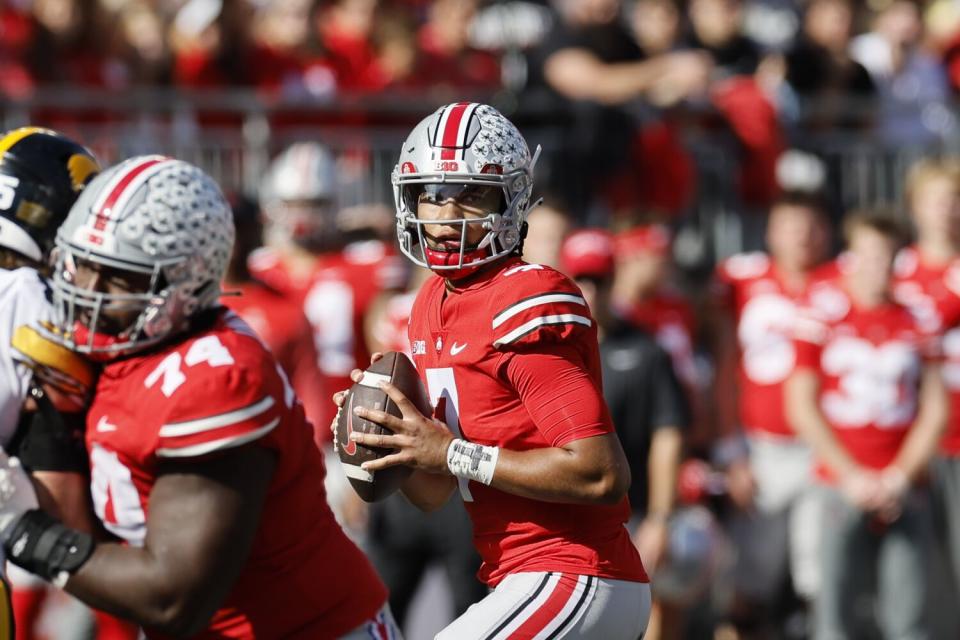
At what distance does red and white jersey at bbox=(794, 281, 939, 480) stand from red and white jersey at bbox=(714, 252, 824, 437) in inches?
10.1

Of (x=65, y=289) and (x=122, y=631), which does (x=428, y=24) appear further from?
(x=65, y=289)

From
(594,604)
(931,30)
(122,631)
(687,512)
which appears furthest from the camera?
(931,30)

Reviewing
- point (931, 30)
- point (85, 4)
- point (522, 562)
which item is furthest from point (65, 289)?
point (931, 30)

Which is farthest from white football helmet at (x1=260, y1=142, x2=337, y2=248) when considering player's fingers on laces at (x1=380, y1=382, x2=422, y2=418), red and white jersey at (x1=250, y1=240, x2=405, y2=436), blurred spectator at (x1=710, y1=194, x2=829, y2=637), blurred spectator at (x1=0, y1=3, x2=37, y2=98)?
player's fingers on laces at (x1=380, y1=382, x2=422, y2=418)

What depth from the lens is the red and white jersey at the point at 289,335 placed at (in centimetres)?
693

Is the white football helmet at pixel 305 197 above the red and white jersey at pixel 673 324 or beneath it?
above

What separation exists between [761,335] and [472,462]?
4.85 m

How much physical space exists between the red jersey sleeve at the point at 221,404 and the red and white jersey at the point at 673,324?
13.7ft

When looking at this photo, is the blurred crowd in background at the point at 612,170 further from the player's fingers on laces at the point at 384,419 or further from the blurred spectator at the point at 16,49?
the player's fingers on laces at the point at 384,419

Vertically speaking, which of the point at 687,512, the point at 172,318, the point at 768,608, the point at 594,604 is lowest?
the point at 768,608

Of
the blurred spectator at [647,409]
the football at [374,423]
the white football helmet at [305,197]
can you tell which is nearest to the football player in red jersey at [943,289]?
the blurred spectator at [647,409]

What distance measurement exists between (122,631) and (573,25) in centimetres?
491

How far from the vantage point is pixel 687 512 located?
7383mm

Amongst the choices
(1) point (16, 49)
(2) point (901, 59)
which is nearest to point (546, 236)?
(1) point (16, 49)
